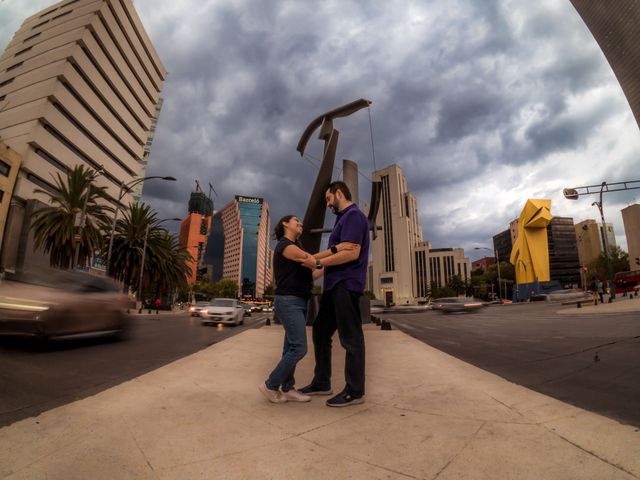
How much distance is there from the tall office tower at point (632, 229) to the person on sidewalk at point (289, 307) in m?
98.5

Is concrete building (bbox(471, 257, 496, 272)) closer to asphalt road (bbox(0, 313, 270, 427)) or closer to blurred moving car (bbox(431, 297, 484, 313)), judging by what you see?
blurred moving car (bbox(431, 297, 484, 313))

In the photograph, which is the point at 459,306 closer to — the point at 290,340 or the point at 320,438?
the point at 290,340

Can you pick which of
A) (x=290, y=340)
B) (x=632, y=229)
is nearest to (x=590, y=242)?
(x=632, y=229)

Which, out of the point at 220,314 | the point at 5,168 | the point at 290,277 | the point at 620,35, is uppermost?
the point at 620,35

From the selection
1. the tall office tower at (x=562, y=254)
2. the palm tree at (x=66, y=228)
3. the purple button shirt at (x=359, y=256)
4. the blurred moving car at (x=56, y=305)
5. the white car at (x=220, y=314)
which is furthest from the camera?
the tall office tower at (x=562, y=254)

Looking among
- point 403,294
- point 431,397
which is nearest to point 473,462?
point 431,397

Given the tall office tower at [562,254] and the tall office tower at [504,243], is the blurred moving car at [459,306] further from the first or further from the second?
the tall office tower at [562,254]

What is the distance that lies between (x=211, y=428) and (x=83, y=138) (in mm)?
57690

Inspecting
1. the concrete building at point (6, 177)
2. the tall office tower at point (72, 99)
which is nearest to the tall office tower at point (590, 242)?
the tall office tower at point (72, 99)

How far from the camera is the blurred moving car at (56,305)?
5148mm

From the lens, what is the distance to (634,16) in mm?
19094

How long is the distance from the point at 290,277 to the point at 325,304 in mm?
419

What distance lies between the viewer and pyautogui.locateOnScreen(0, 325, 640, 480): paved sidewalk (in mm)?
1398

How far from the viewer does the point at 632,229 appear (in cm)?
7400
